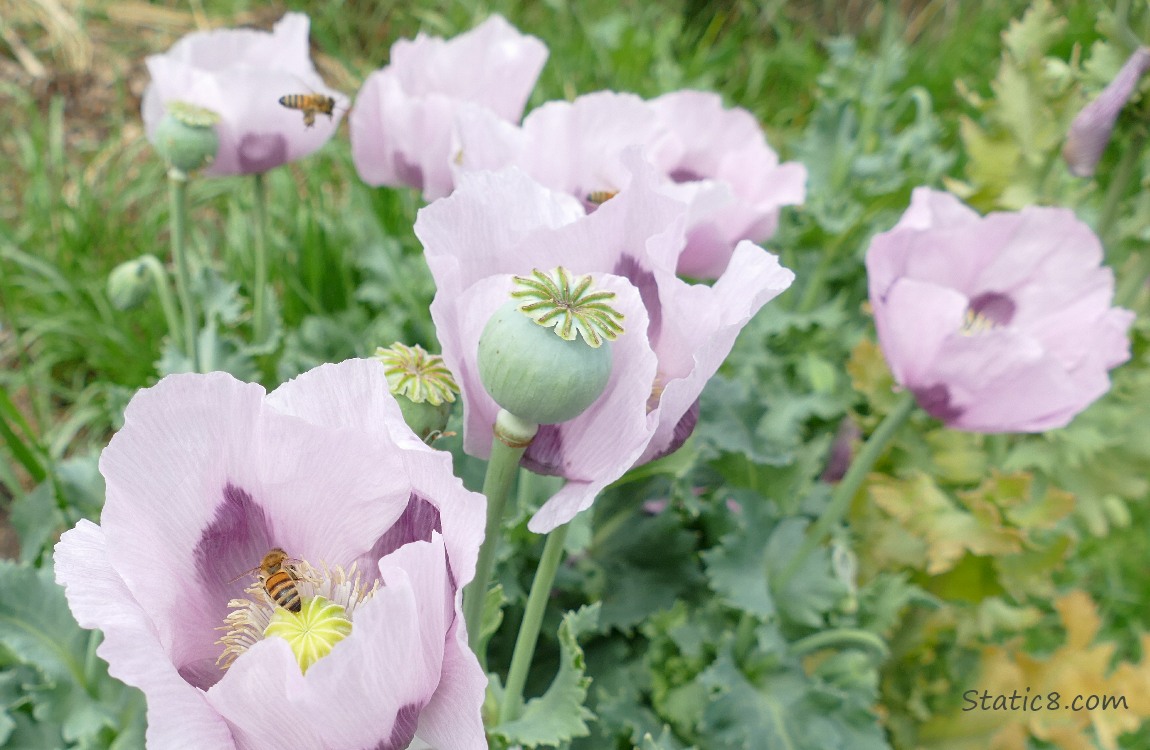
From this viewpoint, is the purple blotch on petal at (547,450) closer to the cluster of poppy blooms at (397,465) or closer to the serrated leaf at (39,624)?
the cluster of poppy blooms at (397,465)

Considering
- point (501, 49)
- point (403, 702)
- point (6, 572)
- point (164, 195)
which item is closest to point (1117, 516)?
point (501, 49)

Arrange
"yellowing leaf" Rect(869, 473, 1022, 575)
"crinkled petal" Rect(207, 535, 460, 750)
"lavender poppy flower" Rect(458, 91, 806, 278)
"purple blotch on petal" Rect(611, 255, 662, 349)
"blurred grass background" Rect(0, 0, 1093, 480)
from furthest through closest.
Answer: "blurred grass background" Rect(0, 0, 1093, 480)
"yellowing leaf" Rect(869, 473, 1022, 575)
"lavender poppy flower" Rect(458, 91, 806, 278)
"purple blotch on petal" Rect(611, 255, 662, 349)
"crinkled petal" Rect(207, 535, 460, 750)

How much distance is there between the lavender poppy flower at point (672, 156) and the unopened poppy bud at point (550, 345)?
12.7 inches

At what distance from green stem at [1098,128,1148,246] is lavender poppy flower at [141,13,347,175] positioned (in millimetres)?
1278

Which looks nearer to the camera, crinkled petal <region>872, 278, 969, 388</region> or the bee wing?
the bee wing

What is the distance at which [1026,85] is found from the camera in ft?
6.02

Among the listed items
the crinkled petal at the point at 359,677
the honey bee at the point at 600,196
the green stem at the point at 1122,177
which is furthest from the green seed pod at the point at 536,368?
the green stem at the point at 1122,177

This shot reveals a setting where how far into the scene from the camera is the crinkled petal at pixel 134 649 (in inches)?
23.1

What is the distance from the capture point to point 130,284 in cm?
148

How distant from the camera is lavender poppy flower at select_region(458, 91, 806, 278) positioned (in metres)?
1.12

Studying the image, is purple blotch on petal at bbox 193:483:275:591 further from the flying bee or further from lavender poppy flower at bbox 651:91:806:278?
lavender poppy flower at bbox 651:91:806:278

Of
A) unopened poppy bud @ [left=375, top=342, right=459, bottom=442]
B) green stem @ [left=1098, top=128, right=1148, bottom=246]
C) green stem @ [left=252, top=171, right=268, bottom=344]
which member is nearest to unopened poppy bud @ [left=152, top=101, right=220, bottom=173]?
green stem @ [left=252, top=171, right=268, bottom=344]

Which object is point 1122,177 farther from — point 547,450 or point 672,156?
point 547,450

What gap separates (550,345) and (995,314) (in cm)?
100
